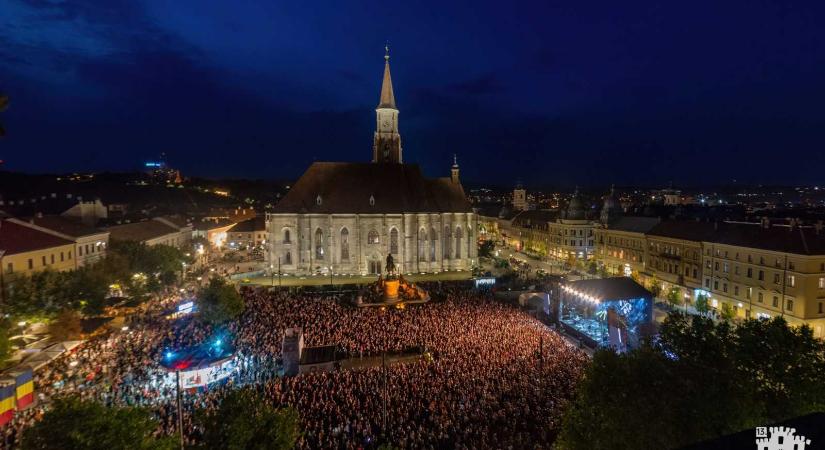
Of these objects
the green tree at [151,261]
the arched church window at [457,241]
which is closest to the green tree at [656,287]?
the arched church window at [457,241]

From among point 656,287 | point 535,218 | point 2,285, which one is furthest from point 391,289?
point 535,218

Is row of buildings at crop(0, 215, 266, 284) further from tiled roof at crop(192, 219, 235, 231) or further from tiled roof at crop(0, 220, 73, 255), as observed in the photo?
tiled roof at crop(192, 219, 235, 231)

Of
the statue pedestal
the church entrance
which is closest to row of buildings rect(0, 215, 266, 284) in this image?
the church entrance

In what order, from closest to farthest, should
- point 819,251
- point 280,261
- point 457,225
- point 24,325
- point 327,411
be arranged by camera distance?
point 327,411, point 24,325, point 819,251, point 280,261, point 457,225

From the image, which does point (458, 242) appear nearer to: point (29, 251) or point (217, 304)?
point (217, 304)

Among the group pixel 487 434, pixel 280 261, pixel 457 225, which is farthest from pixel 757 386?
pixel 280 261

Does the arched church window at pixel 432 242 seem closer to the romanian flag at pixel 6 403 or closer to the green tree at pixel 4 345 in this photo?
the green tree at pixel 4 345

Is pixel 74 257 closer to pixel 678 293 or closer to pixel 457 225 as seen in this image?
pixel 457 225
